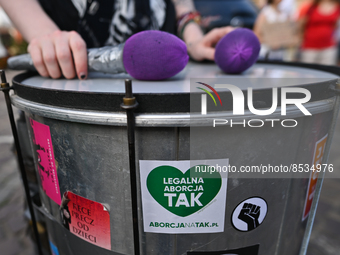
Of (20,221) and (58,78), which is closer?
(58,78)

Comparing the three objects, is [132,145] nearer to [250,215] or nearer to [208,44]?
[250,215]

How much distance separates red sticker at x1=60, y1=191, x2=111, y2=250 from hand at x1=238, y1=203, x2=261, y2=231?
1.34ft

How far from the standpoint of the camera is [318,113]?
2.34 ft

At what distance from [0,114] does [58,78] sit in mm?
3670

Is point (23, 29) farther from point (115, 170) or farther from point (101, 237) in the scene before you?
point (101, 237)

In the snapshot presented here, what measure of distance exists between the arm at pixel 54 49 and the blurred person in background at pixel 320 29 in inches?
131

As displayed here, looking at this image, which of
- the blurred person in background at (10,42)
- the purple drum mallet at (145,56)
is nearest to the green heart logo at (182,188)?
the purple drum mallet at (145,56)

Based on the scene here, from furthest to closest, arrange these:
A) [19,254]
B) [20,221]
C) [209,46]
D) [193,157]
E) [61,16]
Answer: [20,221], [19,254], [209,46], [61,16], [193,157]

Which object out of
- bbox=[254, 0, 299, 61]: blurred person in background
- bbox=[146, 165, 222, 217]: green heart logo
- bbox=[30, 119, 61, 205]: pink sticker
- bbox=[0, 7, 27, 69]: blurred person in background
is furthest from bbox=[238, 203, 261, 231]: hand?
bbox=[0, 7, 27, 69]: blurred person in background

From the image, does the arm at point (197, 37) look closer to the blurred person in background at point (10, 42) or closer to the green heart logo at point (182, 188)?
the green heart logo at point (182, 188)

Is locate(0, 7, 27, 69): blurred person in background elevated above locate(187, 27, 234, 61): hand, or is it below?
below

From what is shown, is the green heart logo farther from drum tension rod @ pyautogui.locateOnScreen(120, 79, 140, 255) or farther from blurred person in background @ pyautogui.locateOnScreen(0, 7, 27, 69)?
blurred person in background @ pyautogui.locateOnScreen(0, 7, 27, 69)

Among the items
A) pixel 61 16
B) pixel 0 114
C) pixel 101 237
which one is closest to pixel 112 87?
pixel 101 237

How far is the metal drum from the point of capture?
623 millimetres
